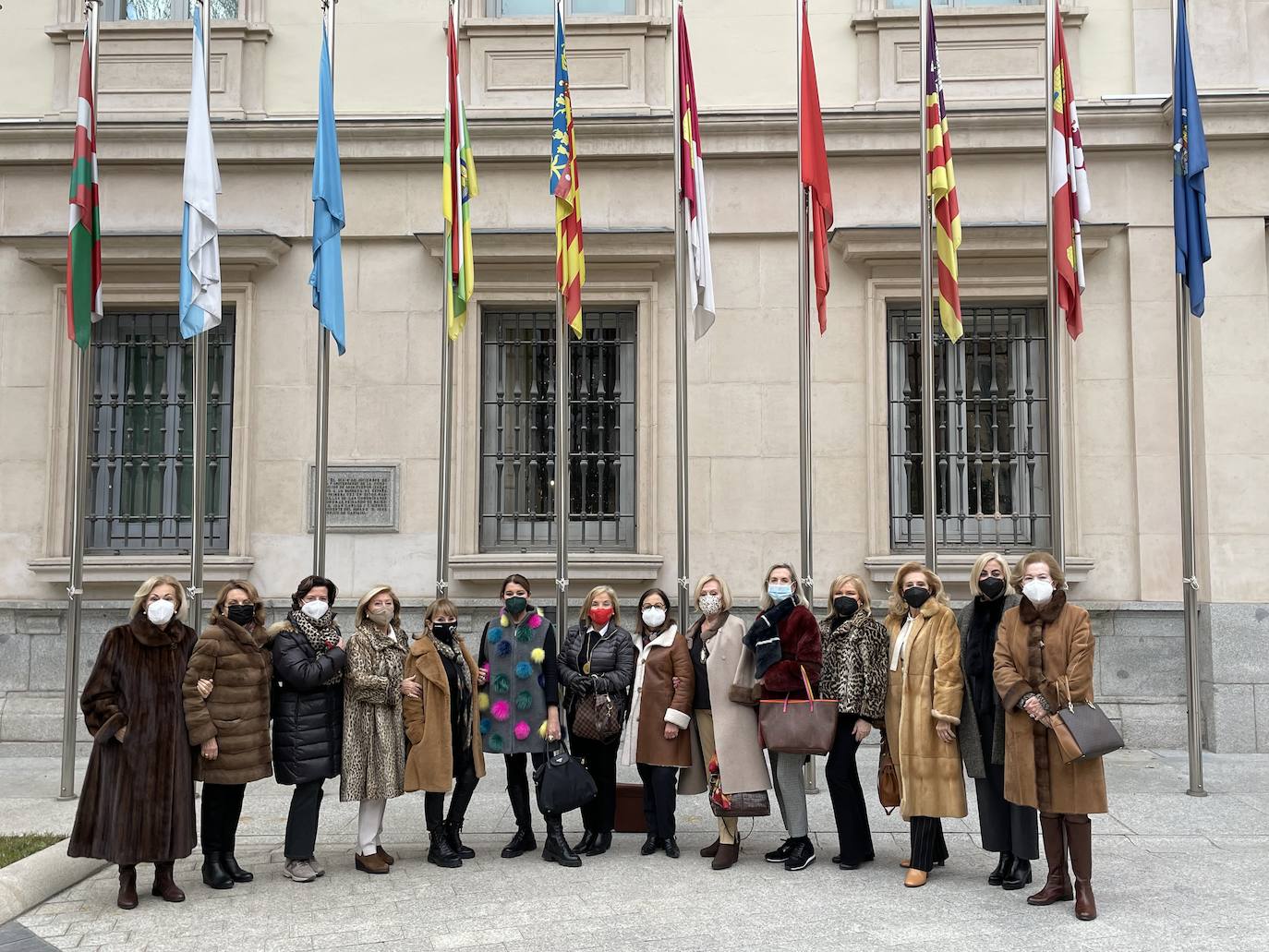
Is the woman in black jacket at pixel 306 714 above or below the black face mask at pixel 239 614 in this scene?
below

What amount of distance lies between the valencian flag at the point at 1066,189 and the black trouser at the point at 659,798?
5.08 m

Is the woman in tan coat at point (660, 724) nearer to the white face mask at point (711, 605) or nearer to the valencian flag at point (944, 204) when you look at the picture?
the white face mask at point (711, 605)

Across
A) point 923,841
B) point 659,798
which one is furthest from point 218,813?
point 923,841

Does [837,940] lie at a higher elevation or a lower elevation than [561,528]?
lower

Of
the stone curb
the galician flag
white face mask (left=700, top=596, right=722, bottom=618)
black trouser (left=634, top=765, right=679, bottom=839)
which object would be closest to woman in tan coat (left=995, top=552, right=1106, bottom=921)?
white face mask (left=700, top=596, right=722, bottom=618)

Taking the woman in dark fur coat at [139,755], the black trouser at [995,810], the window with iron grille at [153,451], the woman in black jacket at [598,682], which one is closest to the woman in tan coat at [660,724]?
the woman in black jacket at [598,682]

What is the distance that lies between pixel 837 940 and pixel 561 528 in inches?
185

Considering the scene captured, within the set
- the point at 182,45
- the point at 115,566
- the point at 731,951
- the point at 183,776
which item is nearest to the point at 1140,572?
the point at 731,951

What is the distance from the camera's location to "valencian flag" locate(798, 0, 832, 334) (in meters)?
9.41

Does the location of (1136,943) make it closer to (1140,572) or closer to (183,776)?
(183,776)

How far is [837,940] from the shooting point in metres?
5.59

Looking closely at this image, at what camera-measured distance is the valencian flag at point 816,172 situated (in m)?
9.41

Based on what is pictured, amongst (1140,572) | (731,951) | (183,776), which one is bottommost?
(731,951)

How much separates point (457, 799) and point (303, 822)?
0.95 m
